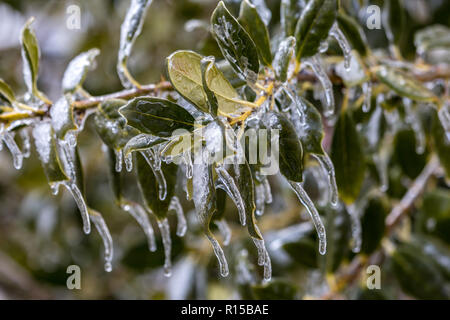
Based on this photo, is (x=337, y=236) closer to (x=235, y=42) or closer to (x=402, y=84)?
(x=402, y=84)

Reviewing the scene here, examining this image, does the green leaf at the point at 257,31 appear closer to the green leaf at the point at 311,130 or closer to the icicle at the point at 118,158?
the green leaf at the point at 311,130

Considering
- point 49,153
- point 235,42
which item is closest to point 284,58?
point 235,42

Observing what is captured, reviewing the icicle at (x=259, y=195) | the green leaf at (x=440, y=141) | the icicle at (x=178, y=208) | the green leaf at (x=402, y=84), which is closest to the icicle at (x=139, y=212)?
the icicle at (x=178, y=208)

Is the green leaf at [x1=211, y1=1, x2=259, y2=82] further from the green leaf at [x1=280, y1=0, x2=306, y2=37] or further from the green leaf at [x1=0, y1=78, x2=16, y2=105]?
the green leaf at [x1=0, y1=78, x2=16, y2=105]

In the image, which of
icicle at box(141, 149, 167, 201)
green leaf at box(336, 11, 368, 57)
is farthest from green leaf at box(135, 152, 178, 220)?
green leaf at box(336, 11, 368, 57)
